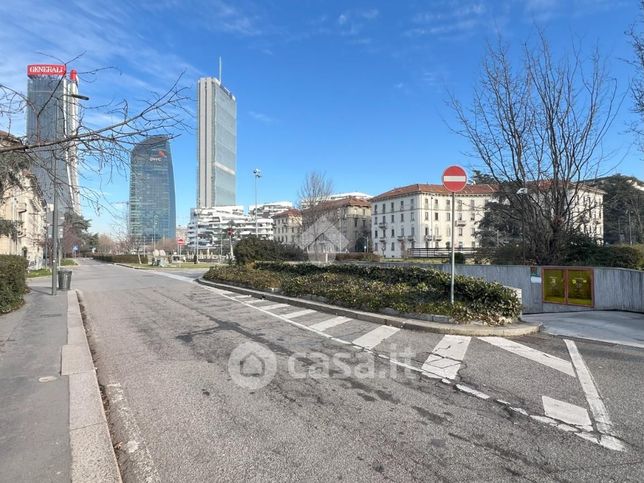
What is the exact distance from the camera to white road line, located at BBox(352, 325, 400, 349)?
25.7 feet

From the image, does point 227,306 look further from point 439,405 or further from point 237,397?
point 439,405

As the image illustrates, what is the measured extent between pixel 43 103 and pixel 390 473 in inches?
179

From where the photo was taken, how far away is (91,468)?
3334 millimetres

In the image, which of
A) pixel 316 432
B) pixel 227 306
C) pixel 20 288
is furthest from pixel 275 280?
pixel 316 432

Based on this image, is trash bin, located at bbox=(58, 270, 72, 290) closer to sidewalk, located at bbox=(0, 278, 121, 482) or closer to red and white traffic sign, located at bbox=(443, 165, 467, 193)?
sidewalk, located at bbox=(0, 278, 121, 482)

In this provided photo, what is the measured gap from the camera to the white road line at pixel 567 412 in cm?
429

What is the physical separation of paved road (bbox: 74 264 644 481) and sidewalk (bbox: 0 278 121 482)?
9.6 inches

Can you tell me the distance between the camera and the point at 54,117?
14.7 ft

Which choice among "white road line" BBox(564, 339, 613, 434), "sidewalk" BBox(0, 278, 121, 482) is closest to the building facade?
"sidewalk" BBox(0, 278, 121, 482)

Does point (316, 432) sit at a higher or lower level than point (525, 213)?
lower

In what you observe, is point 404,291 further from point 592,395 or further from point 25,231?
point 25,231

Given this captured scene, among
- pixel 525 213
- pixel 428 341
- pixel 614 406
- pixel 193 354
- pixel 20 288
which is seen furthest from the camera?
pixel 525 213

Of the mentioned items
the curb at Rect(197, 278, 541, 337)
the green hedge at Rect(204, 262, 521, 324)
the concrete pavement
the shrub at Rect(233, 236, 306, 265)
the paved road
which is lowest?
the paved road

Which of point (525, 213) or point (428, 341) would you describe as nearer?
point (428, 341)
